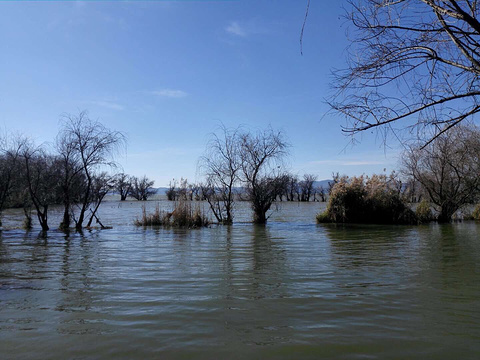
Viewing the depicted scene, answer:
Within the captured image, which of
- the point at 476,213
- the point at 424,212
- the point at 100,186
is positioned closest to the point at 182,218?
the point at 100,186

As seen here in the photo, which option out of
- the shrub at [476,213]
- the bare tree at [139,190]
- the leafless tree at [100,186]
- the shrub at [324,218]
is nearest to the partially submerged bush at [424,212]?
the shrub at [476,213]

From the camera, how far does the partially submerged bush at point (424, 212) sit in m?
23.5

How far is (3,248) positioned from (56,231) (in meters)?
6.47

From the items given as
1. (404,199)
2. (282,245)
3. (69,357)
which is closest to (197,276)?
(69,357)

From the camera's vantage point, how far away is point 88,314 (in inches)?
194

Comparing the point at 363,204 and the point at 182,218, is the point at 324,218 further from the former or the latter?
the point at 182,218

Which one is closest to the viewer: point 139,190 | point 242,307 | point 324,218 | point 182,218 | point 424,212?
point 242,307

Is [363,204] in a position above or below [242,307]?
above

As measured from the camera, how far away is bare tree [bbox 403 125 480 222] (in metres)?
23.4

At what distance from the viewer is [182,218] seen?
2077 cm

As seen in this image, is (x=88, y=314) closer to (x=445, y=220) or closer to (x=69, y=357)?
(x=69, y=357)

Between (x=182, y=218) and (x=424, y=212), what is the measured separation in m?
15.5

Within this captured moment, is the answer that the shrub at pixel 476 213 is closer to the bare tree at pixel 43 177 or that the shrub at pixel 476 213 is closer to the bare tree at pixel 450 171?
the bare tree at pixel 450 171

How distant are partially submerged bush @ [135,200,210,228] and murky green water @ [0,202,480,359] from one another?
424 inches
